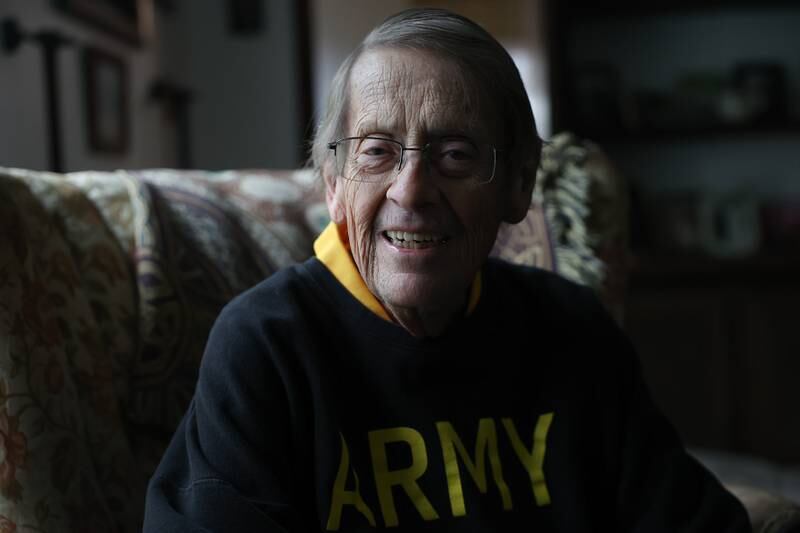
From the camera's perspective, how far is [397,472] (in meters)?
0.96

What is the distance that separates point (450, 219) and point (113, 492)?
54 cm

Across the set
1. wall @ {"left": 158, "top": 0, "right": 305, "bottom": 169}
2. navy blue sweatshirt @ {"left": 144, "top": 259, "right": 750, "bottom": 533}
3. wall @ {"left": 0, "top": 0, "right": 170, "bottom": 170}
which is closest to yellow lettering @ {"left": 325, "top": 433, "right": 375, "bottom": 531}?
navy blue sweatshirt @ {"left": 144, "top": 259, "right": 750, "bottom": 533}

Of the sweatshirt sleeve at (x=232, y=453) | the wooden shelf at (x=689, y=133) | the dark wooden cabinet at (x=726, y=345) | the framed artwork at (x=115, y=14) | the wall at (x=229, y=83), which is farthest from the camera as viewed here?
the wall at (x=229, y=83)

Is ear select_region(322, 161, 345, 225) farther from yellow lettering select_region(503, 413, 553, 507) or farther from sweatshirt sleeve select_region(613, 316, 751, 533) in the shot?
sweatshirt sleeve select_region(613, 316, 751, 533)

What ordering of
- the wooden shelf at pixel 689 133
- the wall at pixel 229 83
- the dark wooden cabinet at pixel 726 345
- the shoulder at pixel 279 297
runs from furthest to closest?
the wall at pixel 229 83 < the wooden shelf at pixel 689 133 < the dark wooden cabinet at pixel 726 345 < the shoulder at pixel 279 297

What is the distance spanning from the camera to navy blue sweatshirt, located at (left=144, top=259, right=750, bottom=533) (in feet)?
2.88

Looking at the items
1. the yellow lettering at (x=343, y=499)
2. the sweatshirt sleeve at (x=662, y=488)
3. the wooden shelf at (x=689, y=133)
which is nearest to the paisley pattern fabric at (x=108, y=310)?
the yellow lettering at (x=343, y=499)

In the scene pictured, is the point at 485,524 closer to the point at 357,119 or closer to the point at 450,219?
the point at 450,219

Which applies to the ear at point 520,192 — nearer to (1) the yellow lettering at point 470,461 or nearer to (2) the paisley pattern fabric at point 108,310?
(1) the yellow lettering at point 470,461

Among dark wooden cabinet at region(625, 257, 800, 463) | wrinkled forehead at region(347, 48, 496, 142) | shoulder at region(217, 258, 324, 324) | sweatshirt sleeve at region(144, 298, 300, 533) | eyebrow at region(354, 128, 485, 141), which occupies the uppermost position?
wrinkled forehead at region(347, 48, 496, 142)

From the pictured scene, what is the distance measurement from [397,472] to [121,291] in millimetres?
477

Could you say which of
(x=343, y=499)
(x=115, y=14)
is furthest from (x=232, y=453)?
(x=115, y=14)

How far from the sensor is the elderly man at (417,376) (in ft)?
2.94

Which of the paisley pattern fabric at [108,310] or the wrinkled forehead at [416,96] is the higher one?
the wrinkled forehead at [416,96]
